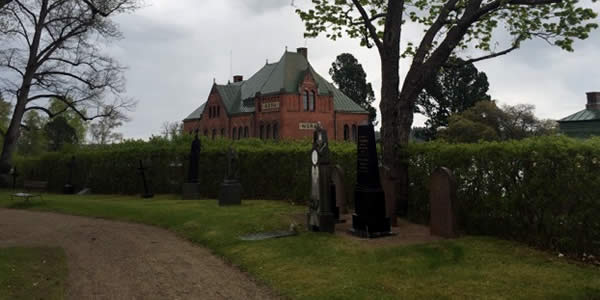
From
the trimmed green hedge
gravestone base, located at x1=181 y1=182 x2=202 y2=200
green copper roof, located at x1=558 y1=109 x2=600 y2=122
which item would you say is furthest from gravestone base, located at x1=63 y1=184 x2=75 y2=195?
green copper roof, located at x1=558 y1=109 x2=600 y2=122

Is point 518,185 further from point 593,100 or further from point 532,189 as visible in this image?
point 593,100

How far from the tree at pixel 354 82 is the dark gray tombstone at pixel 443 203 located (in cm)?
5125

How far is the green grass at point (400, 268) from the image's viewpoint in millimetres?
5766

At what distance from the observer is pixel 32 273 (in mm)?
7168

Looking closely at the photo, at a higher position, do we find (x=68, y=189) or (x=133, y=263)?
(x=68, y=189)

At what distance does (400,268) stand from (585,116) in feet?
124

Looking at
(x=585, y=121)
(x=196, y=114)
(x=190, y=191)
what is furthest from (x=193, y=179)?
(x=196, y=114)

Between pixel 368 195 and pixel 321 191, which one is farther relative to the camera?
pixel 321 191

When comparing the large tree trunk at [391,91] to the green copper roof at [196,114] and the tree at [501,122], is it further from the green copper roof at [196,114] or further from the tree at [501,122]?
the green copper roof at [196,114]

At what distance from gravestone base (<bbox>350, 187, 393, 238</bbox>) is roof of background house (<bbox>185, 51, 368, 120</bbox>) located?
36.8m

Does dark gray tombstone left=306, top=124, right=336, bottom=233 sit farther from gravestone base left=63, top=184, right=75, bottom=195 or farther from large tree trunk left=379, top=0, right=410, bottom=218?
gravestone base left=63, top=184, right=75, bottom=195

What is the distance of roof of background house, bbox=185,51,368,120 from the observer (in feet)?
156

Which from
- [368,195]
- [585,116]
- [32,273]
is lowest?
[32,273]

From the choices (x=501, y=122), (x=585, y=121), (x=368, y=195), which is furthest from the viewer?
(x=501, y=122)
